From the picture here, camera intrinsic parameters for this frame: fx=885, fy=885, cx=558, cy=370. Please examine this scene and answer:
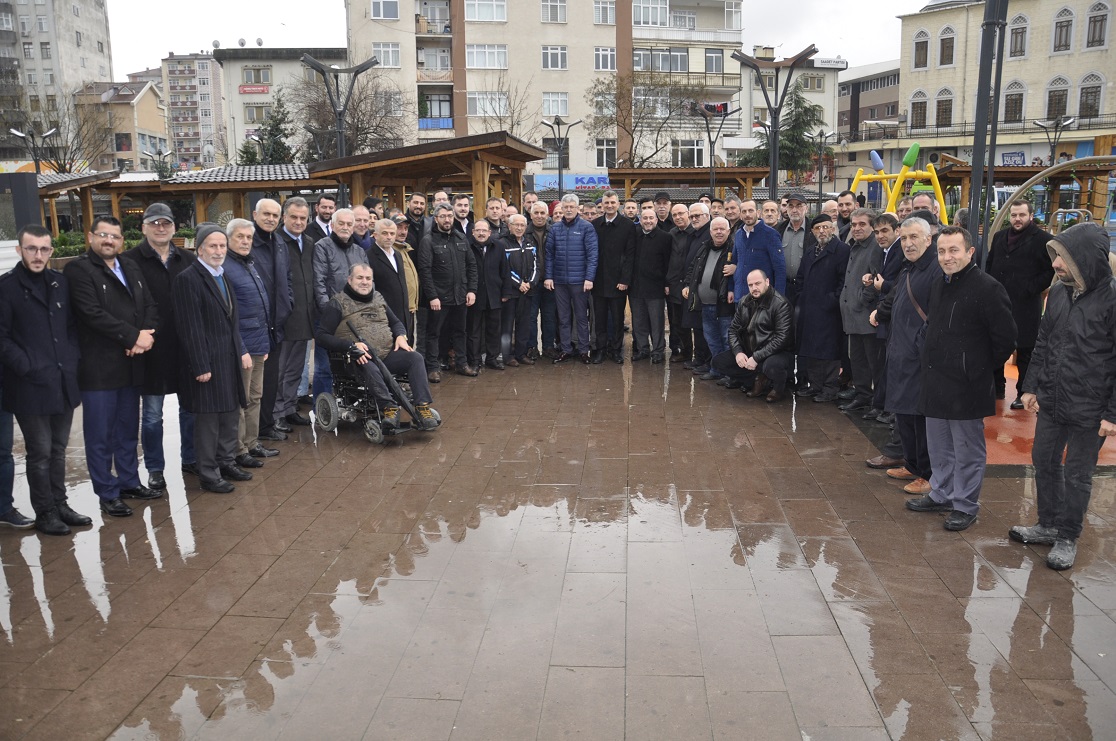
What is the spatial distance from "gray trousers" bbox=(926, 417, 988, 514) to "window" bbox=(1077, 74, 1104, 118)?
5819 centimetres

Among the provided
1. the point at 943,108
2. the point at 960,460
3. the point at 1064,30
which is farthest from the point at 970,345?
the point at 943,108

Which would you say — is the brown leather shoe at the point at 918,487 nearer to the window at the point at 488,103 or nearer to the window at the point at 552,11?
the window at the point at 488,103

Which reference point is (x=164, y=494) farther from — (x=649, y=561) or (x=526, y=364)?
(x=526, y=364)

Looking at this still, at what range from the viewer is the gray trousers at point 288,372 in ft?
26.2

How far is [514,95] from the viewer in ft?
174

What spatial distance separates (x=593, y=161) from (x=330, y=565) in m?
50.9

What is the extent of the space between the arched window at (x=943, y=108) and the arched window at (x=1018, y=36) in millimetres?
4280

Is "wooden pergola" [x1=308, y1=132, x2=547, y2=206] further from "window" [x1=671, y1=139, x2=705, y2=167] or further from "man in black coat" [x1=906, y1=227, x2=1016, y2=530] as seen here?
"window" [x1=671, y1=139, x2=705, y2=167]

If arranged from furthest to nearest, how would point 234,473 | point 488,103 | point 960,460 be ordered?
point 488,103
point 234,473
point 960,460

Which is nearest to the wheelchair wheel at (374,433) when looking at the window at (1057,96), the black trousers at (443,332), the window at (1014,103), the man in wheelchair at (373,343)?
the man in wheelchair at (373,343)

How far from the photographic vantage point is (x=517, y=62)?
5319 centimetres

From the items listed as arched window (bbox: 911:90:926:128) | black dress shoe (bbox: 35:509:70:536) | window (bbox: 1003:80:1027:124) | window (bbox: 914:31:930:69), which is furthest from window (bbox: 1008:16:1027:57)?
black dress shoe (bbox: 35:509:70:536)

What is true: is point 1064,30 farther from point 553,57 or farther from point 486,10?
point 486,10

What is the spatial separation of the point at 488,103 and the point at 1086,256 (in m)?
51.3
